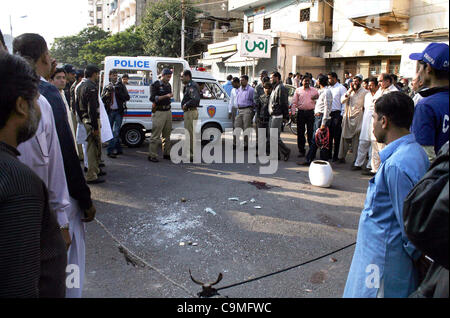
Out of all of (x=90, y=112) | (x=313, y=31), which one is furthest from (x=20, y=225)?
(x=313, y=31)

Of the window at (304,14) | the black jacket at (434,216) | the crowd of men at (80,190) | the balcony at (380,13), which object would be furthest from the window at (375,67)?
the black jacket at (434,216)

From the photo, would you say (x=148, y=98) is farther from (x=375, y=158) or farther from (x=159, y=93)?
(x=375, y=158)

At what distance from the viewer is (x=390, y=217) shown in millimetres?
1806

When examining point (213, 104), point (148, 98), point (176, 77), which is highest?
point (176, 77)

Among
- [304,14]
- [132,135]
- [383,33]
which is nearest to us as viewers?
[132,135]

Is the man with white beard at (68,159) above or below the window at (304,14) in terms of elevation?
below

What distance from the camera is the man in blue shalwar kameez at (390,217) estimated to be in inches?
68.4

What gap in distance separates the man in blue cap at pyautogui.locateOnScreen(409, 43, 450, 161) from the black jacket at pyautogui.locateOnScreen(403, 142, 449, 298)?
127 centimetres

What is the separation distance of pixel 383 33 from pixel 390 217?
17.0 m

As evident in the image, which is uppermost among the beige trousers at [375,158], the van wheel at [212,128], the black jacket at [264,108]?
the black jacket at [264,108]

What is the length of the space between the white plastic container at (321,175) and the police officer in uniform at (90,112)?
12.4ft

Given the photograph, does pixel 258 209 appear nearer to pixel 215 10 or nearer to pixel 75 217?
pixel 75 217

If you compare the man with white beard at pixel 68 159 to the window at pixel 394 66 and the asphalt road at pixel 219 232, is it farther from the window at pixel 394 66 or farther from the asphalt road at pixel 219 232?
the window at pixel 394 66

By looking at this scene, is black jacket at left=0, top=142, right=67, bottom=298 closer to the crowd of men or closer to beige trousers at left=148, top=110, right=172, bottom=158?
the crowd of men
